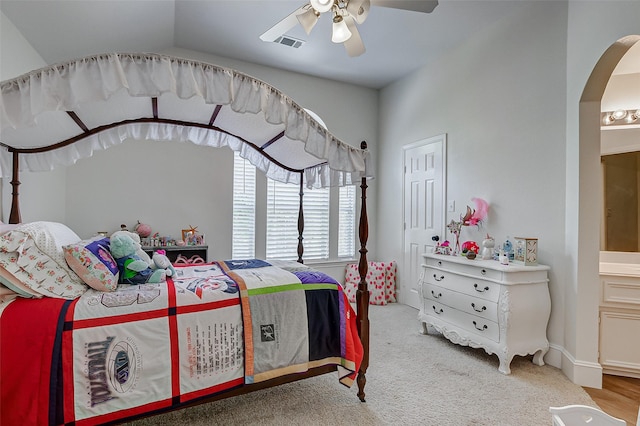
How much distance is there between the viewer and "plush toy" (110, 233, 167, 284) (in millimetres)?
1936

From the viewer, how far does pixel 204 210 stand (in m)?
4.05

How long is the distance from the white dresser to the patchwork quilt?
1340 mm

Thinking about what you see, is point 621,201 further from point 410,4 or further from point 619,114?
point 410,4

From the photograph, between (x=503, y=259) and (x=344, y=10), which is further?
(x=503, y=259)

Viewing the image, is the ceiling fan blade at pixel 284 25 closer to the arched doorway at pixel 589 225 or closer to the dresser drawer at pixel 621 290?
the arched doorway at pixel 589 225

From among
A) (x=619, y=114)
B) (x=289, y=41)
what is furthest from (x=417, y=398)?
(x=289, y=41)

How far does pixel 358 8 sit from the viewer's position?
2.11 metres

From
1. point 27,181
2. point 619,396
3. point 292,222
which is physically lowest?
point 619,396

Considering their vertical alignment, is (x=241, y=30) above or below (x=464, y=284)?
above

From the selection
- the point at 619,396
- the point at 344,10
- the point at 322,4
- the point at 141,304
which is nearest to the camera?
the point at 141,304

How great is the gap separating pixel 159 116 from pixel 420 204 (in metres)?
3.23

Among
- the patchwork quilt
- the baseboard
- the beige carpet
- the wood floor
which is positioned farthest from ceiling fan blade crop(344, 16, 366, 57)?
the wood floor

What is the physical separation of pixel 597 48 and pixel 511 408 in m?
2.60

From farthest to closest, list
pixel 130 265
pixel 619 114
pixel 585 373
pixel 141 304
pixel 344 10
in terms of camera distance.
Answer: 1. pixel 619 114
2. pixel 585 373
3. pixel 344 10
4. pixel 130 265
5. pixel 141 304
